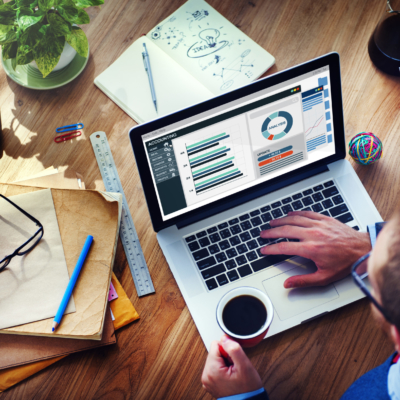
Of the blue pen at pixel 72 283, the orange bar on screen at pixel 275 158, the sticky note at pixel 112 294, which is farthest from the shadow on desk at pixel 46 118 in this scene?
the orange bar on screen at pixel 275 158

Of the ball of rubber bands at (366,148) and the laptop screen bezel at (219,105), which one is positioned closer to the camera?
the laptop screen bezel at (219,105)

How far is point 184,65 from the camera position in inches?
41.8

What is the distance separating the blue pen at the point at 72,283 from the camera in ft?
2.66

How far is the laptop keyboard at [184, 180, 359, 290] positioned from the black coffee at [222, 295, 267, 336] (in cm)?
9

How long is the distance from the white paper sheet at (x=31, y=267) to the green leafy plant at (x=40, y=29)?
0.32 meters

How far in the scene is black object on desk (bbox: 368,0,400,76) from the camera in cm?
101

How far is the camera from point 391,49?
1.03 meters

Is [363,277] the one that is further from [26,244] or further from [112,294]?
[26,244]

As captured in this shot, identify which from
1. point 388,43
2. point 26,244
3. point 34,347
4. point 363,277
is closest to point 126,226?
point 26,244

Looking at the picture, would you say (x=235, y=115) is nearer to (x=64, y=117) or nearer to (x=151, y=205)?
(x=151, y=205)

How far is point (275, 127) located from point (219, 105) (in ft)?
0.48

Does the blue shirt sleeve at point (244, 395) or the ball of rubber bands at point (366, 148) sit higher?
the ball of rubber bands at point (366, 148)

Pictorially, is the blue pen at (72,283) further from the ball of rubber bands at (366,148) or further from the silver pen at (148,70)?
the ball of rubber bands at (366,148)

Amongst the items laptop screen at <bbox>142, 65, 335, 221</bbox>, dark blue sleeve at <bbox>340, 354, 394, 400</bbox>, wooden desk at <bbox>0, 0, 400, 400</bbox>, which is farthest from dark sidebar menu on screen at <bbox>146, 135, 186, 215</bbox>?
dark blue sleeve at <bbox>340, 354, 394, 400</bbox>
